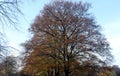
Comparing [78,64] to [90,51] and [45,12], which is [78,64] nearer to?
[90,51]

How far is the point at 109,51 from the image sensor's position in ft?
148

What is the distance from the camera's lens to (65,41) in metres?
44.7

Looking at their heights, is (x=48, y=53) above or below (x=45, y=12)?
below

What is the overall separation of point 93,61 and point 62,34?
5326mm

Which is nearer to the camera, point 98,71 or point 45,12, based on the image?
point 98,71

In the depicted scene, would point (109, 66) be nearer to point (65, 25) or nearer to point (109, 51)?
point (109, 51)

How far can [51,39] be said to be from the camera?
4541cm

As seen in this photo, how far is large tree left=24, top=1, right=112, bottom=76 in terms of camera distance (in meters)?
44.5

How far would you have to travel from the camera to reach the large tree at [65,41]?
44.5m

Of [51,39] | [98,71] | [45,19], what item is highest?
[45,19]

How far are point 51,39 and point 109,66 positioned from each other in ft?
26.4

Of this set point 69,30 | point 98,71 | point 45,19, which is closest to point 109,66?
point 98,71

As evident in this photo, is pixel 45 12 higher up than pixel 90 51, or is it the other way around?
pixel 45 12

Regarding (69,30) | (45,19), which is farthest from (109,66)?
(45,19)
